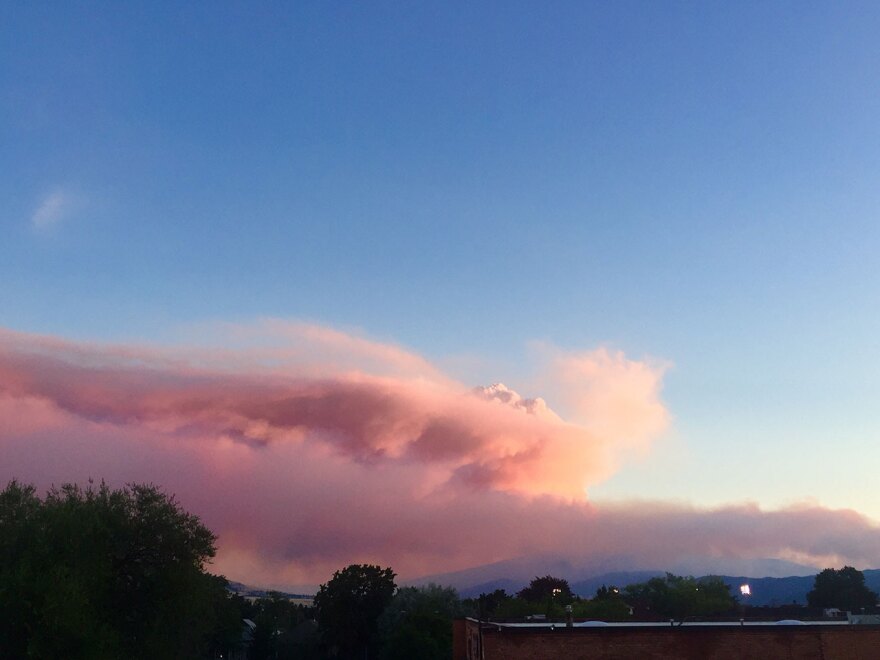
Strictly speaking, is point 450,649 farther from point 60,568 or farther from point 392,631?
A: point 60,568

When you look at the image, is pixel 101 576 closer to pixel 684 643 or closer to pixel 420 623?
pixel 684 643

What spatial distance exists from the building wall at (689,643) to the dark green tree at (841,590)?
12937 centimetres

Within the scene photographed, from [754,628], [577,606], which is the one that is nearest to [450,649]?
[577,606]

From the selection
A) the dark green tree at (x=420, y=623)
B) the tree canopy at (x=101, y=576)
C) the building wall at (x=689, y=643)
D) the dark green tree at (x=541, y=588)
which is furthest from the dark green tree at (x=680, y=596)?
the tree canopy at (x=101, y=576)

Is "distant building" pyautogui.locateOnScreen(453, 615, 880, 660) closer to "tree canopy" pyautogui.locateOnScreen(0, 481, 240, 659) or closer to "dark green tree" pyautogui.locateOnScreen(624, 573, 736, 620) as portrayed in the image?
"tree canopy" pyautogui.locateOnScreen(0, 481, 240, 659)

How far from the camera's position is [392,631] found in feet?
323

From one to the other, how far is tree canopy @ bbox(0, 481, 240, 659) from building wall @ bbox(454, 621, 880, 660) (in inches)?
796

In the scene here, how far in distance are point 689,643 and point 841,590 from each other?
466 feet

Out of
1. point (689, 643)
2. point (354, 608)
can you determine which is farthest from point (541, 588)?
point (689, 643)

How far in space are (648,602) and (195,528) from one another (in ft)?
350

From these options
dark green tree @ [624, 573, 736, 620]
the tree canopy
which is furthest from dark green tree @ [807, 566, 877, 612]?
the tree canopy

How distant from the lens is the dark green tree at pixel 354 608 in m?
112

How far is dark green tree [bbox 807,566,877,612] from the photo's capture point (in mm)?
155500

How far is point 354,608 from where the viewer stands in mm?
113125
